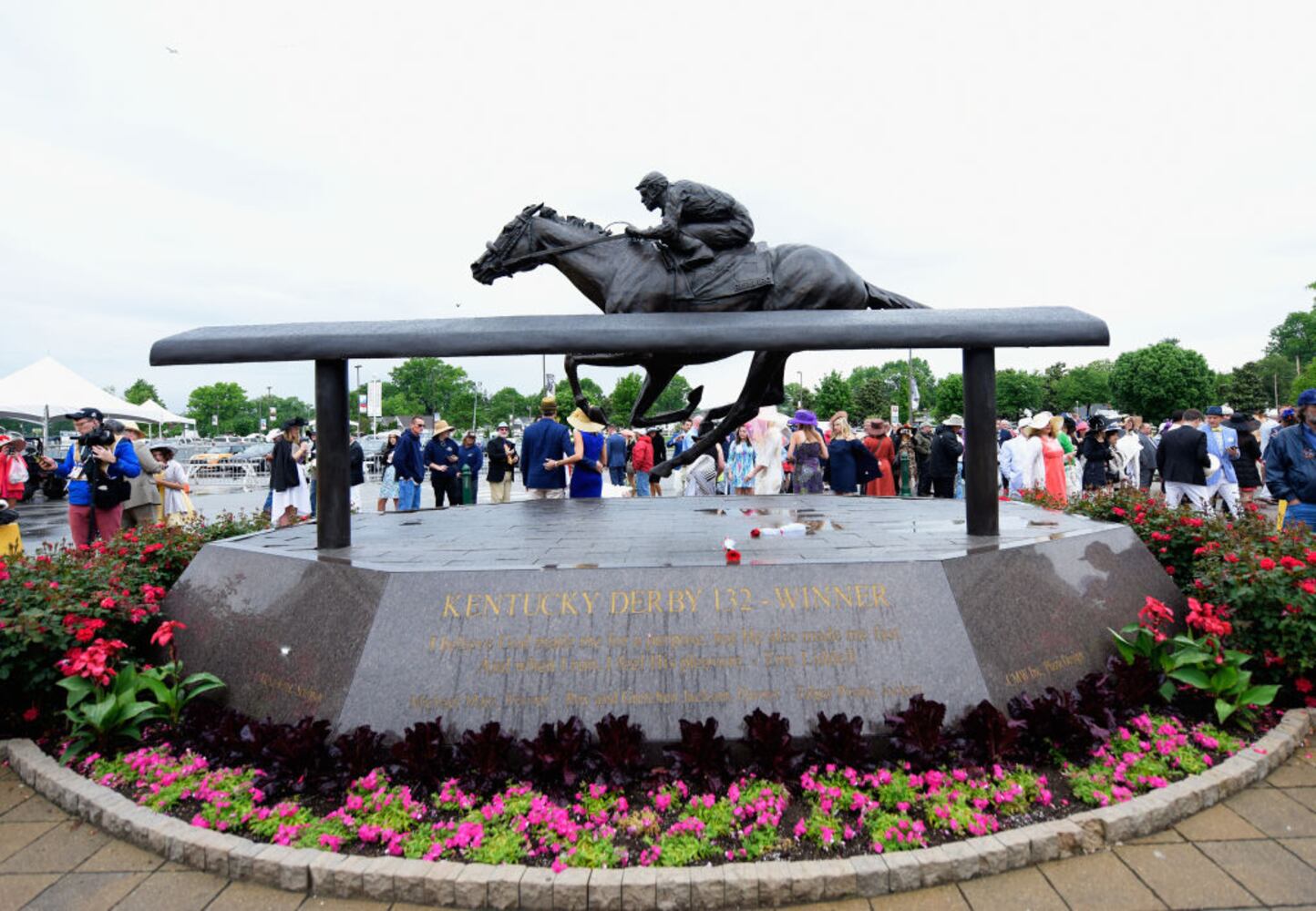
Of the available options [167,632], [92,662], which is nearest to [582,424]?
[167,632]

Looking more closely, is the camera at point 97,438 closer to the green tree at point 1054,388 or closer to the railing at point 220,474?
the railing at point 220,474

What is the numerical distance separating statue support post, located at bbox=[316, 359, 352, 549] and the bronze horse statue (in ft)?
5.26

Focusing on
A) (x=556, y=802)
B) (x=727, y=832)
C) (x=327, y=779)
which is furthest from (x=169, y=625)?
(x=727, y=832)

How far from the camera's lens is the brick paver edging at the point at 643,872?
119 inches

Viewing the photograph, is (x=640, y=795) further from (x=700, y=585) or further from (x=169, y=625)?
(x=169, y=625)

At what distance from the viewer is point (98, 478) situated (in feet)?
29.1

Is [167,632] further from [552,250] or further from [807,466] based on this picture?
[807,466]

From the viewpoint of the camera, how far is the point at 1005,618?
175 inches

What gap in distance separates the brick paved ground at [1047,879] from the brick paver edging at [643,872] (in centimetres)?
5

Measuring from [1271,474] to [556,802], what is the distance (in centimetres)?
782

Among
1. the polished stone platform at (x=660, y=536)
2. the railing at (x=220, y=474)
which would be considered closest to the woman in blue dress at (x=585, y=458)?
the polished stone platform at (x=660, y=536)

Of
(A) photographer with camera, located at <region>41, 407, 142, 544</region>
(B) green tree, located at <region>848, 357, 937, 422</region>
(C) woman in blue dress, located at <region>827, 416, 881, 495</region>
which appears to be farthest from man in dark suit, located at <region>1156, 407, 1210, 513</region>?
(B) green tree, located at <region>848, 357, 937, 422</region>

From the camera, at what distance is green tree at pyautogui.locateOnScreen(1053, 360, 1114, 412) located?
99.9 m

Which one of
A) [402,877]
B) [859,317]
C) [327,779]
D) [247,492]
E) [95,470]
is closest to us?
[402,877]
